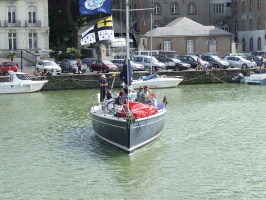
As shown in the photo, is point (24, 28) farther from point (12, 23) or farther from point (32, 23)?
point (12, 23)

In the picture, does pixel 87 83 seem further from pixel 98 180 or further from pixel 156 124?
pixel 98 180

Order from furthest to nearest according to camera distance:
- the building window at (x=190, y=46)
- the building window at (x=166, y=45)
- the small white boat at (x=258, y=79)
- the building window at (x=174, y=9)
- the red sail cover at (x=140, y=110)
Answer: the building window at (x=174, y=9) → the building window at (x=190, y=46) → the building window at (x=166, y=45) → the small white boat at (x=258, y=79) → the red sail cover at (x=140, y=110)

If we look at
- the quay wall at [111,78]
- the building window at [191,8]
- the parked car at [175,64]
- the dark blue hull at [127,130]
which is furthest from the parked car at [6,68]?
the building window at [191,8]

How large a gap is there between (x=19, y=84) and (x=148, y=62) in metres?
13.9

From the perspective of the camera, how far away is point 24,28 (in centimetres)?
6975

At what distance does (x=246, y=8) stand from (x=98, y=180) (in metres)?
70.1

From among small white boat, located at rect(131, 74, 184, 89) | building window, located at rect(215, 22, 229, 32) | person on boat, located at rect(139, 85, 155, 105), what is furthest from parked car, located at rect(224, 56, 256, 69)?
person on boat, located at rect(139, 85, 155, 105)

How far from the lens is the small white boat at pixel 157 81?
5020 cm

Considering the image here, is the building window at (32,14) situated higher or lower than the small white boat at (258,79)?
higher

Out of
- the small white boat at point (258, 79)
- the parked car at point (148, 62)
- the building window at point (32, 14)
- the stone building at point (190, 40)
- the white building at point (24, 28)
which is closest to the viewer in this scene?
the small white boat at point (258, 79)

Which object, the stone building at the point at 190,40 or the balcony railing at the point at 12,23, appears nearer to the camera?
the balcony railing at the point at 12,23

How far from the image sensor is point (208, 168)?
886 inches

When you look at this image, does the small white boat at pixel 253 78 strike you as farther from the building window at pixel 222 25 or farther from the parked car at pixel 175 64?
the building window at pixel 222 25

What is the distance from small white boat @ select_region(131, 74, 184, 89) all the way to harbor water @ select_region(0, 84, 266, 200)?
452 inches
